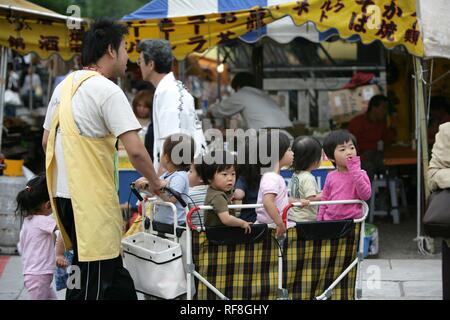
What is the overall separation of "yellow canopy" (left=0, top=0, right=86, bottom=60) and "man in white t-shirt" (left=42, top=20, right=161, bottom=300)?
14.0 ft

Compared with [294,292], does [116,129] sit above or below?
above

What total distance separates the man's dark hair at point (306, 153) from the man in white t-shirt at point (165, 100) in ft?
2.69

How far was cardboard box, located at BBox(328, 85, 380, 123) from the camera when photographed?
11.4 meters

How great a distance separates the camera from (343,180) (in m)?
5.65

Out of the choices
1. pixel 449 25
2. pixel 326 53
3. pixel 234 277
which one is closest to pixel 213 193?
pixel 234 277

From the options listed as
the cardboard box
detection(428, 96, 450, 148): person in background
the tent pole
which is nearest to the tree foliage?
the cardboard box

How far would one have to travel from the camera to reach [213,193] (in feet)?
17.2

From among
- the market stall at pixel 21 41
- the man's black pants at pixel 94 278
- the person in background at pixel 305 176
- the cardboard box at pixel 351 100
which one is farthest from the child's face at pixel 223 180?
the cardboard box at pixel 351 100

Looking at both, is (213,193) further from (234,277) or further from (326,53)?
(326,53)

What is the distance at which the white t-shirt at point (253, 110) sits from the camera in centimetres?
1016

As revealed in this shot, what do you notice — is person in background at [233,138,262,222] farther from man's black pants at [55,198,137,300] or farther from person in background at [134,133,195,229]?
man's black pants at [55,198,137,300]

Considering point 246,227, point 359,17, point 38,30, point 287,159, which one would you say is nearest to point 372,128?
point 359,17

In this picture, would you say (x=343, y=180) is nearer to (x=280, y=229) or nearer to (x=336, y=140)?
(x=336, y=140)
